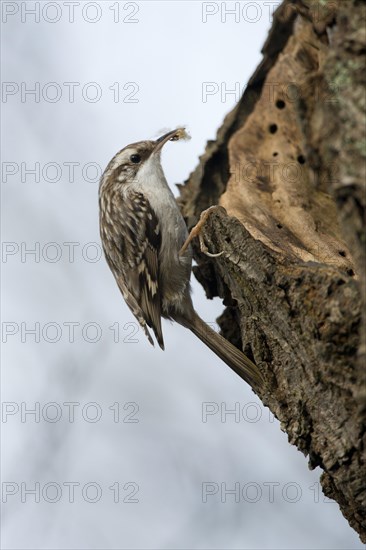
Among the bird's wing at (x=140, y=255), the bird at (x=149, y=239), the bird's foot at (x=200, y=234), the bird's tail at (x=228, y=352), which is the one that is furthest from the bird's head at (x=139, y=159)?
the bird's tail at (x=228, y=352)

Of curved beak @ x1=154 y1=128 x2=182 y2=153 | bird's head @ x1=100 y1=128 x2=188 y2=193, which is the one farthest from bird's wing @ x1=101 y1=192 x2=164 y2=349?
curved beak @ x1=154 y1=128 x2=182 y2=153

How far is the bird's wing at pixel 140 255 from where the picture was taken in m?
3.38

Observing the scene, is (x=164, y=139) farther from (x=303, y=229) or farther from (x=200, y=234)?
(x=303, y=229)

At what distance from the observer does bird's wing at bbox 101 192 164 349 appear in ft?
11.1

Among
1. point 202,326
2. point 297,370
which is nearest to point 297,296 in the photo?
point 297,370

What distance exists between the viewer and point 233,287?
2.65 m

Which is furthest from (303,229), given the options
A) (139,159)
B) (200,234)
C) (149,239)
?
(139,159)

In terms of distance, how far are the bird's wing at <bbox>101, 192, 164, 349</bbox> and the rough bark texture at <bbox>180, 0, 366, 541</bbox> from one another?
0.65 feet

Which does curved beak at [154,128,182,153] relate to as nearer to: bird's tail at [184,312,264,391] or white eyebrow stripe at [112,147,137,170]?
white eyebrow stripe at [112,147,137,170]

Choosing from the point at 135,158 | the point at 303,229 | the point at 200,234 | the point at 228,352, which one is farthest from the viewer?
the point at 135,158

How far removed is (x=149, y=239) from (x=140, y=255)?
0.09 metres

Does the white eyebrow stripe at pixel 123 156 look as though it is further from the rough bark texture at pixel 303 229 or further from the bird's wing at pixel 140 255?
the rough bark texture at pixel 303 229

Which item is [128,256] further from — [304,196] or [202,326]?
[304,196]

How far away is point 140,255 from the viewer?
344cm
